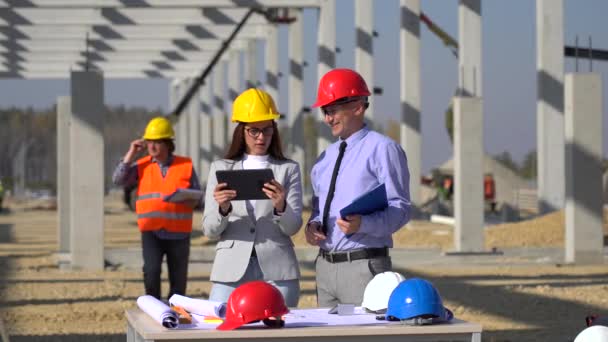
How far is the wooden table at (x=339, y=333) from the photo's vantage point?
4.67 m

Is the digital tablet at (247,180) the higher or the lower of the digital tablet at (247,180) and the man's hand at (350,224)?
the higher

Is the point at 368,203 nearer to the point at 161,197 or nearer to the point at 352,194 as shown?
the point at 352,194

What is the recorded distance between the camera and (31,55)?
3095 centimetres

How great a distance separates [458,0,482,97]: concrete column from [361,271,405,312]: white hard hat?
582 inches

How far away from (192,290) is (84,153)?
388cm

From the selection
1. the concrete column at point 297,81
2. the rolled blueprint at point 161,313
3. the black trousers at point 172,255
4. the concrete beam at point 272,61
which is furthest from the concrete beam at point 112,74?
the rolled blueprint at point 161,313

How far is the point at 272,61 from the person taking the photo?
33375mm

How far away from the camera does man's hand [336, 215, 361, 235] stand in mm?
5602

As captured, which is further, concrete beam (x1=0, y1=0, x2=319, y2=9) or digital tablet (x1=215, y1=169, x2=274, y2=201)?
concrete beam (x1=0, y1=0, x2=319, y2=9)

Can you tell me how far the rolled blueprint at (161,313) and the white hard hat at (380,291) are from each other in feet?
2.96

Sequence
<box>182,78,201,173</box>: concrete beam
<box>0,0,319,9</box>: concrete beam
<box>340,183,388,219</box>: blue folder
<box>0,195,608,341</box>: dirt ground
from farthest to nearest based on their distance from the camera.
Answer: <box>182,78,201,173</box>: concrete beam
<box>0,0,319,9</box>: concrete beam
<box>0,195,608,341</box>: dirt ground
<box>340,183,388,219</box>: blue folder

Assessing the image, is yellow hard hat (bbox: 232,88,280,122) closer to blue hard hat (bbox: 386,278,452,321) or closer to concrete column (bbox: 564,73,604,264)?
blue hard hat (bbox: 386,278,452,321)

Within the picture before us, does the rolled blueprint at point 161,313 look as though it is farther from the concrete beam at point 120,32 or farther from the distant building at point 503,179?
the distant building at point 503,179

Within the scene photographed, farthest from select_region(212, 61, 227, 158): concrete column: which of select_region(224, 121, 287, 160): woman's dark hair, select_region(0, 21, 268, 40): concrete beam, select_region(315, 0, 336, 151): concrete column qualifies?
select_region(224, 121, 287, 160): woman's dark hair
